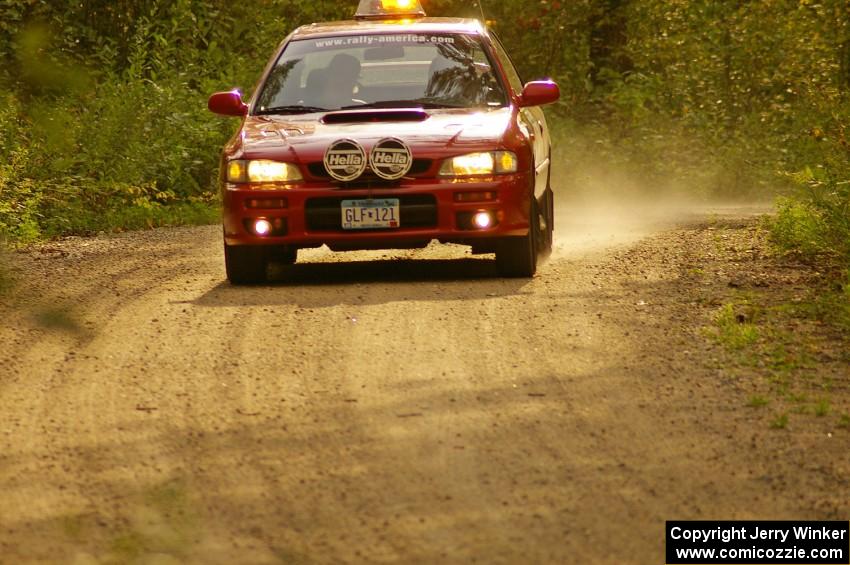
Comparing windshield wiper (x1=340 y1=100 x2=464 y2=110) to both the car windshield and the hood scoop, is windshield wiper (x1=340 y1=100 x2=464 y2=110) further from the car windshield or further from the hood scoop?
the hood scoop

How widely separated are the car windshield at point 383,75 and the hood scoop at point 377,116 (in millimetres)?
275

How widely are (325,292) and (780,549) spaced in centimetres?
552

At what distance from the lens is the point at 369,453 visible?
218 inches

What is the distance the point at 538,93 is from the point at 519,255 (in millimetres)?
1282

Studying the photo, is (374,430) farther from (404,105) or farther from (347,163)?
(404,105)

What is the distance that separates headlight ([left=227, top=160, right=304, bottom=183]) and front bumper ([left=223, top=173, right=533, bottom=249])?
0.23ft

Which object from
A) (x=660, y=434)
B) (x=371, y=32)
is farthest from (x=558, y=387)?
(x=371, y=32)

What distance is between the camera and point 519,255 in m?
10.1

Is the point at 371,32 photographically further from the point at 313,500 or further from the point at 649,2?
the point at 649,2

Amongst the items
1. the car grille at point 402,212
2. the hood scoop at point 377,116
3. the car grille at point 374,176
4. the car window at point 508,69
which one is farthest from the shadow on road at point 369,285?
the car window at point 508,69

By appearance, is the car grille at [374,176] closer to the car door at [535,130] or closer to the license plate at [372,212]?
the license plate at [372,212]

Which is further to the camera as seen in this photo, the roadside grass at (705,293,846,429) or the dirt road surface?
the roadside grass at (705,293,846,429)

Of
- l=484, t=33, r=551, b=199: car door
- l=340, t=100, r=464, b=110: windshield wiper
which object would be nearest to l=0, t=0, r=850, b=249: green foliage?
l=484, t=33, r=551, b=199: car door

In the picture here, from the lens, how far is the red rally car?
9789 millimetres
